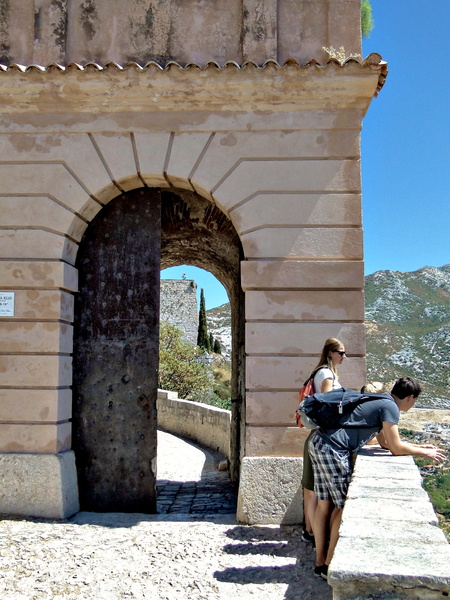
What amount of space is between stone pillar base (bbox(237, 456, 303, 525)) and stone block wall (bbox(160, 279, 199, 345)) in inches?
1449

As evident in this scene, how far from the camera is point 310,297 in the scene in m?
6.68

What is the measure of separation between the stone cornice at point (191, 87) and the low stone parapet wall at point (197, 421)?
288 inches

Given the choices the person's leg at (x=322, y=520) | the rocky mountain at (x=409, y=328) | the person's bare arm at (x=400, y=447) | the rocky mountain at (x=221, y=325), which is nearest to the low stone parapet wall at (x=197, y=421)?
the person's leg at (x=322, y=520)

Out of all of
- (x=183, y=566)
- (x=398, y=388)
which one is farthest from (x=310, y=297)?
(x=183, y=566)

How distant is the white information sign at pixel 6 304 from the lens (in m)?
6.79

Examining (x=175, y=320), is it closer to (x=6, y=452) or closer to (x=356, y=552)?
(x=6, y=452)

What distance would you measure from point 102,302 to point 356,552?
525 centimetres

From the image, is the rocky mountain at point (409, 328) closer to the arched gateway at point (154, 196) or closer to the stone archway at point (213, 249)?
the stone archway at point (213, 249)

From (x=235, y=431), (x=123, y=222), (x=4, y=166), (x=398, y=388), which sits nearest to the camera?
(x=398, y=388)

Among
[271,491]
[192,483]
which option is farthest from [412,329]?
[271,491]

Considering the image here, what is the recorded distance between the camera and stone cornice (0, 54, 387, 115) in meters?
6.68

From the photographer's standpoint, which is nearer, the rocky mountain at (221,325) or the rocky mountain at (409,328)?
the rocky mountain at (409,328)

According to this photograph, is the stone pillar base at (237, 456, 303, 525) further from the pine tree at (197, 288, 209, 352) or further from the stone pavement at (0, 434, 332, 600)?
the pine tree at (197, 288, 209, 352)

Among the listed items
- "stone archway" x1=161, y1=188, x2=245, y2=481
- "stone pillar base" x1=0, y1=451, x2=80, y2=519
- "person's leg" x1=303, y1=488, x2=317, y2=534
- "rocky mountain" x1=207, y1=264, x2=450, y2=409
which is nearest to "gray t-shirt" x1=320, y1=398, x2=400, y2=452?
"person's leg" x1=303, y1=488, x2=317, y2=534
